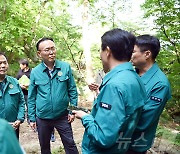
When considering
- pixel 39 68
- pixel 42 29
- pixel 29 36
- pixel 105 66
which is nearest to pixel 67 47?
pixel 42 29

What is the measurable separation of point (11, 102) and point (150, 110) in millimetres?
1906

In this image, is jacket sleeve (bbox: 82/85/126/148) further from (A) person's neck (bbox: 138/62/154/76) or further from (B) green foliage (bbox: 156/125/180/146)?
(B) green foliage (bbox: 156/125/180/146)

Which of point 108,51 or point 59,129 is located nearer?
point 108,51

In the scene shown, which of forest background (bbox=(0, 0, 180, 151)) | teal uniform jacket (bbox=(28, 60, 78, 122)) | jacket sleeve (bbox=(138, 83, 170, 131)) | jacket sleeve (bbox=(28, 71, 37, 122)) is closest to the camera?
jacket sleeve (bbox=(138, 83, 170, 131))

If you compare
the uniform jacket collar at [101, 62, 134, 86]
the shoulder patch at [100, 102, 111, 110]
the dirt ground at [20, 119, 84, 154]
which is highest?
the uniform jacket collar at [101, 62, 134, 86]

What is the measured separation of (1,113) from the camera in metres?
3.32

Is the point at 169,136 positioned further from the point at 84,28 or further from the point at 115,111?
the point at 84,28

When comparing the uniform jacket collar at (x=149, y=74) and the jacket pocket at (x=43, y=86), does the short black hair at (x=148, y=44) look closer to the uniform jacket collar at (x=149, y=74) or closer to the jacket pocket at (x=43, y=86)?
the uniform jacket collar at (x=149, y=74)

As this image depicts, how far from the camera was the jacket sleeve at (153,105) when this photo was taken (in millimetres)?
2311

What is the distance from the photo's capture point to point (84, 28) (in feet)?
34.3

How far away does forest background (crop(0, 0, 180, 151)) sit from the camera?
21.6 feet

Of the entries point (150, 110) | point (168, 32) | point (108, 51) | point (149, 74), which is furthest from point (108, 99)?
point (168, 32)

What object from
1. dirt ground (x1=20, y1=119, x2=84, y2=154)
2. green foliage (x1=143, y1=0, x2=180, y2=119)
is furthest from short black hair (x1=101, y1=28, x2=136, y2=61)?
green foliage (x1=143, y1=0, x2=180, y2=119)

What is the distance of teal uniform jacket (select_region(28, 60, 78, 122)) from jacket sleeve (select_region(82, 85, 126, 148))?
173 centimetres
